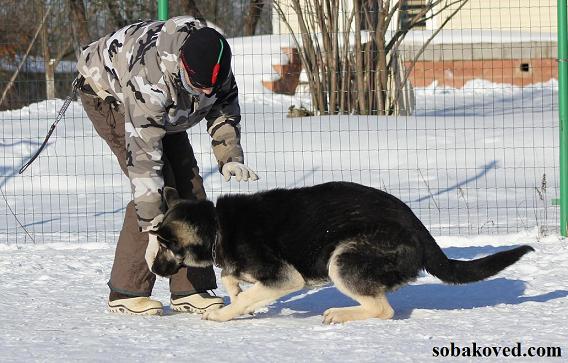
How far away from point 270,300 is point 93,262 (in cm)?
242

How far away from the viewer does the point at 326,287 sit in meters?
5.88

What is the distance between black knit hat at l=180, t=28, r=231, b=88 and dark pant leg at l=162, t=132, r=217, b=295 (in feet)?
2.53

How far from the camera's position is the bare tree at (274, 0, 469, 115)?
38.8ft

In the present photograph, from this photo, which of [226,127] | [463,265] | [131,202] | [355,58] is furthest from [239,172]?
[355,58]

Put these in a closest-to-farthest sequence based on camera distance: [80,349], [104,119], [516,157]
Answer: [80,349] → [104,119] → [516,157]

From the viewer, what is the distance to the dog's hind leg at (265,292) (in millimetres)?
4680

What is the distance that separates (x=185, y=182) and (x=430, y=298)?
1.62 meters

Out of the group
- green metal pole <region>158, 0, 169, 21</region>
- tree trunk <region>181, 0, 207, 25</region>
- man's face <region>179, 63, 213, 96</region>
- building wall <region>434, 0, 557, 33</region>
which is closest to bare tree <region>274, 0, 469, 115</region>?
green metal pole <region>158, 0, 169, 21</region>

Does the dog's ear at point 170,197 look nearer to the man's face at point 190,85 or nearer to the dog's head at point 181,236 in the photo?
the dog's head at point 181,236

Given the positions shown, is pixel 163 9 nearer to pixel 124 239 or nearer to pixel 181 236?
pixel 124 239

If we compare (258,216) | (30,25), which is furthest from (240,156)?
(30,25)

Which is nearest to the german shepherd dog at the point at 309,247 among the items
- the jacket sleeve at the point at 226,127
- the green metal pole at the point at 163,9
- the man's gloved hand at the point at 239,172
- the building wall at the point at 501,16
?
the man's gloved hand at the point at 239,172

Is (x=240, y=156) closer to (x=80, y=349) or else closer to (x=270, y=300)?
(x=270, y=300)

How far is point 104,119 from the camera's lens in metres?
5.02
